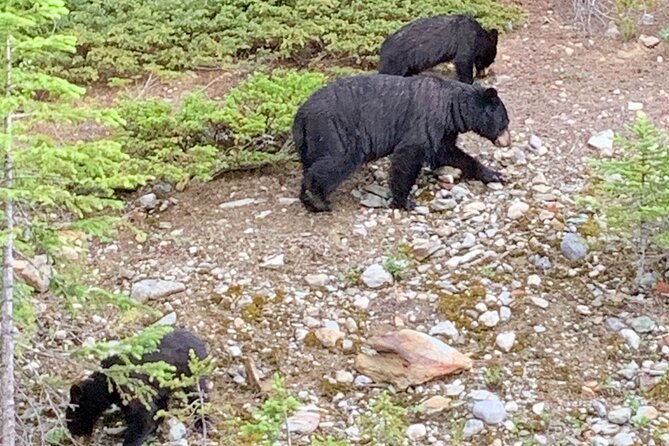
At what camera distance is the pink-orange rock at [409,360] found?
556cm

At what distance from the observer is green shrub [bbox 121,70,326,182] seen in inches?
280

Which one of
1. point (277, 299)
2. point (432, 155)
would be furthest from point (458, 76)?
point (277, 299)

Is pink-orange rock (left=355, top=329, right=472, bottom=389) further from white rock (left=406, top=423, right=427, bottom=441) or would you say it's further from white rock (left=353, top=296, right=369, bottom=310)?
white rock (left=353, top=296, right=369, bottom=310)

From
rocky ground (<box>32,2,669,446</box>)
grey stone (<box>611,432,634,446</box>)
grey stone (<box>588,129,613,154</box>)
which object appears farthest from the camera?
grey stone (<box>588,129,613,154</box>)

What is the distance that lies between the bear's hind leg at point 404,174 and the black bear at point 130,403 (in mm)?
2256

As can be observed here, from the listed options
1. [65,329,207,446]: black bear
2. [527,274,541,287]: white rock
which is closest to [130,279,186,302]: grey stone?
[65,329,207,446]: black bear

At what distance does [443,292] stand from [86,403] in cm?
234

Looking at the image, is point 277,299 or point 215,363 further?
point 277,299

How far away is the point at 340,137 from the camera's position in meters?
6.99

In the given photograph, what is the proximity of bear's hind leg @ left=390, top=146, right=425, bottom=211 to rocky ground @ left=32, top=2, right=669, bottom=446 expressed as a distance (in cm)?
12

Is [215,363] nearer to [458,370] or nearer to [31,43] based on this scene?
[458,370]

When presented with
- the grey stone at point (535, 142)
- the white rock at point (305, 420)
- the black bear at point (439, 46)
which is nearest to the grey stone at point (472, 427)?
the white rock at point (305, 420)

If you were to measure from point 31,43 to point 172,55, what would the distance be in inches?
220

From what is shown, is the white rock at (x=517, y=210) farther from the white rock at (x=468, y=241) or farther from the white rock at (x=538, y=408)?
the white rock at (x=538, y=408)
